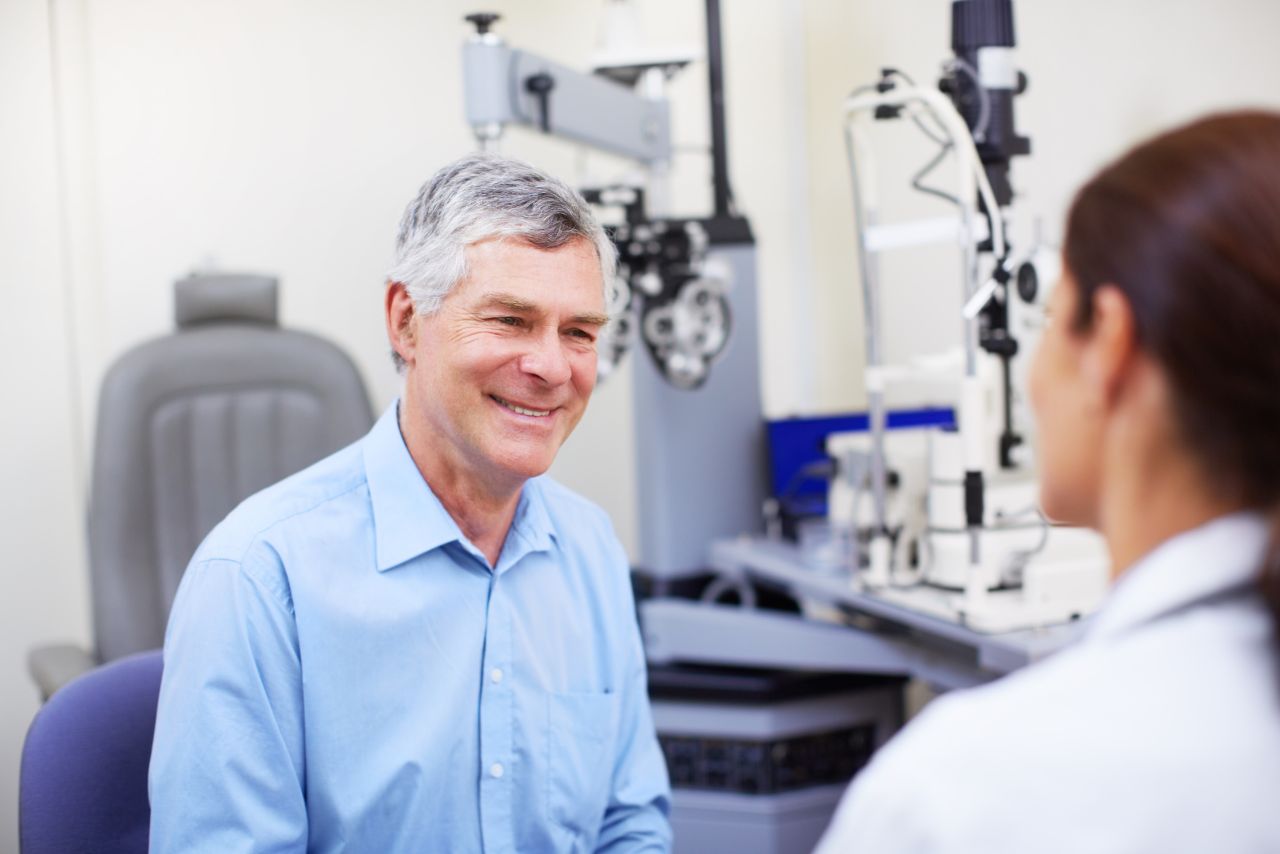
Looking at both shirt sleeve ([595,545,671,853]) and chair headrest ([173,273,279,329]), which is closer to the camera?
shirt sleeve ([595,545,671,853])

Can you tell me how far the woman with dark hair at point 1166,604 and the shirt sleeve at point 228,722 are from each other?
0.63 meters

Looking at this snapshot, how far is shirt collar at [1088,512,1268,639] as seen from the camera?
0.62 meters

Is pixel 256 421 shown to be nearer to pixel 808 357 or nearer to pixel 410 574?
pixel 410 574

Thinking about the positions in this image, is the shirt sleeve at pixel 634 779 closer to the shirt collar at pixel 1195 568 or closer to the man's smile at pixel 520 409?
the man's smile at pixel 520 409

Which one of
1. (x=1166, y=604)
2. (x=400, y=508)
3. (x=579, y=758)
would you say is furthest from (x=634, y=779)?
(x=1166, y=604)

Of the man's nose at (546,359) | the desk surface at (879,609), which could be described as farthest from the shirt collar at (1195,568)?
the desk surface at (879,609)

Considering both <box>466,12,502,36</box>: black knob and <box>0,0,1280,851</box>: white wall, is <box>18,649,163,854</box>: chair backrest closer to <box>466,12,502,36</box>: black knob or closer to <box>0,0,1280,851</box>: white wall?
<box>466,12,502,36</box>: black knob

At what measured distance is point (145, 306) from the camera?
2.85 metres

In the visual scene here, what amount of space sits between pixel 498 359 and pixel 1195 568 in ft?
2.51

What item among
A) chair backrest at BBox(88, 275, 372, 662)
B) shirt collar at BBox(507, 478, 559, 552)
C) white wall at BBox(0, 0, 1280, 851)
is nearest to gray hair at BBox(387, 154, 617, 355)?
shirt collar at BBox(507, 478, 559, 552)

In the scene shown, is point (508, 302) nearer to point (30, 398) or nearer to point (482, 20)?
point (482, 20)

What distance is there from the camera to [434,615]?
1232mm

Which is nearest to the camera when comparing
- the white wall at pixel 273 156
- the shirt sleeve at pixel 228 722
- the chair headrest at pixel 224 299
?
the shirt sleeve at pixel 228 722

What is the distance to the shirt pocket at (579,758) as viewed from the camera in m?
1.28
